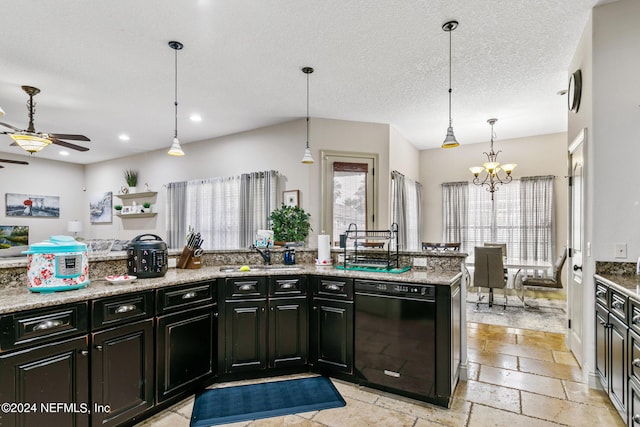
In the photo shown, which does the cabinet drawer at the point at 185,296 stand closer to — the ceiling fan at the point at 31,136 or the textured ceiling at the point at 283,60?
the textured ceiling at the point at 283,60

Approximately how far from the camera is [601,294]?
98.5 inches

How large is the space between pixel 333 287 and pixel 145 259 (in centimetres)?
155

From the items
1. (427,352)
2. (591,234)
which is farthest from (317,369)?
(591,234)

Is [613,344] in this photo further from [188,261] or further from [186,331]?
[188,261]

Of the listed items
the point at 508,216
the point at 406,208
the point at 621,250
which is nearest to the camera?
the point at 621,250

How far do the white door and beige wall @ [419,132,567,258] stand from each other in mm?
2655

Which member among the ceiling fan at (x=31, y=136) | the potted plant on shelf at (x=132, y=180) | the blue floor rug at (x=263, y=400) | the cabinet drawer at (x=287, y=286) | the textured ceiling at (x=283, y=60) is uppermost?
the textured ceiling at (x=283, y=60)

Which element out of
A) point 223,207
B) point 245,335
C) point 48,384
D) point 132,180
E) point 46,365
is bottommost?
point 245,335

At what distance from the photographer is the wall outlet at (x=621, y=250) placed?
2576mm

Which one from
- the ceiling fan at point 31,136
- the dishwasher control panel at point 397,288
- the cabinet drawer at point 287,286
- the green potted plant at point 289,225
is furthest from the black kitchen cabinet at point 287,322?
the ceiling fan at point 31,136

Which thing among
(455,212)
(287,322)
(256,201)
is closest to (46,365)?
(287,322)

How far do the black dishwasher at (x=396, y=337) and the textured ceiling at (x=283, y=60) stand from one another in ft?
7.07

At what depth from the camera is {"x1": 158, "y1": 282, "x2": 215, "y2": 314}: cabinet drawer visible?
8.13ft

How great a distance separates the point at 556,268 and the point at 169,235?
677cm
